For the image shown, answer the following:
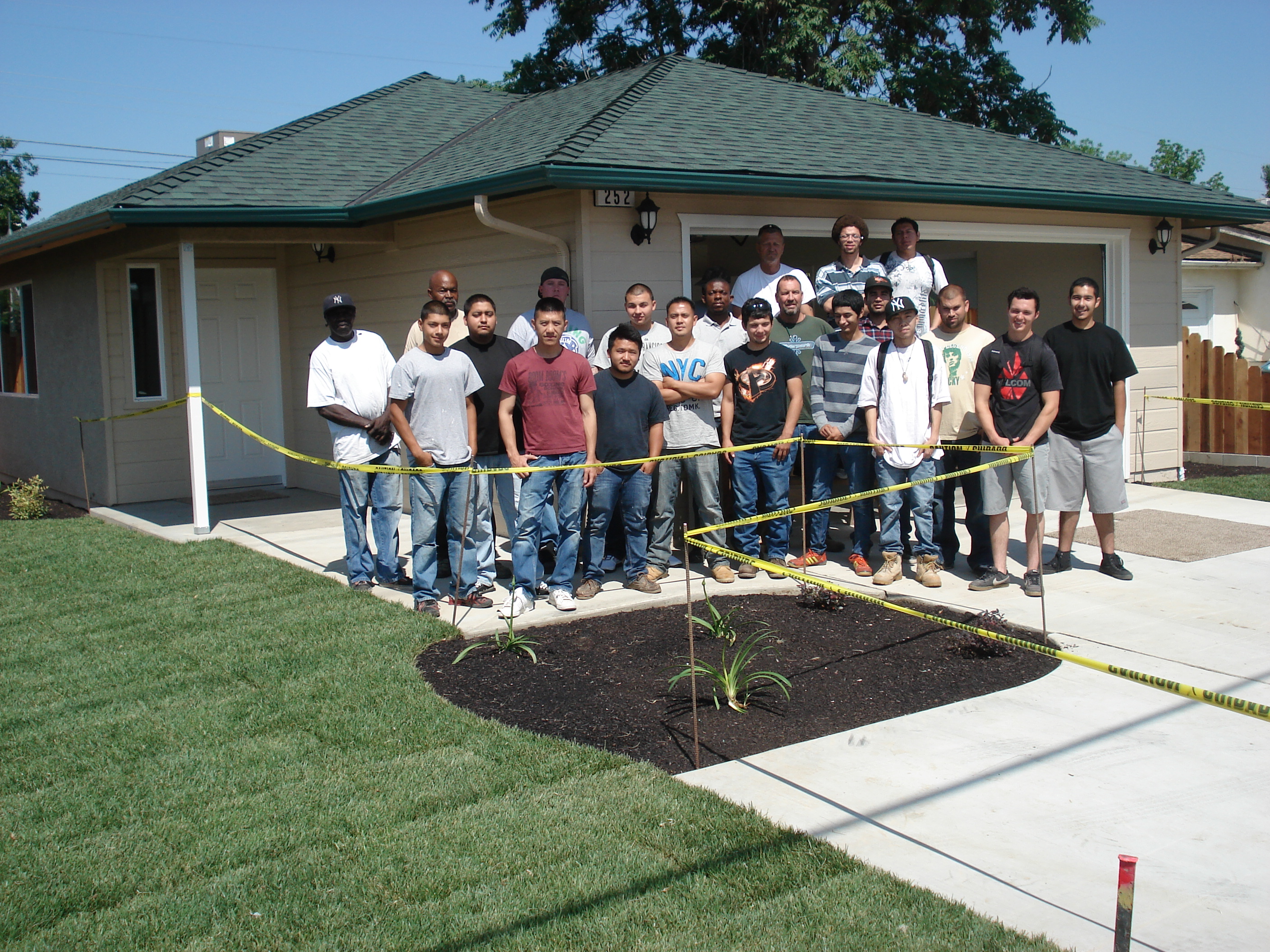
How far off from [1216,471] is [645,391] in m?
8.88

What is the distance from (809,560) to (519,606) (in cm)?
232

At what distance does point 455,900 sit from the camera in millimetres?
3549

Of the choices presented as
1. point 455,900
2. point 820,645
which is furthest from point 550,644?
point 455,900

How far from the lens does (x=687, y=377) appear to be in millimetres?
7566

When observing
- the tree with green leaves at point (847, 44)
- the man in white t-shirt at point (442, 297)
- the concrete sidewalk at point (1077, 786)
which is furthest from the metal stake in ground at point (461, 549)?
the tree with green leaves at point (847, 44)

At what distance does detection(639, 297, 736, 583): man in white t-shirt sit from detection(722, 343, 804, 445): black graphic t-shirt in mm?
143

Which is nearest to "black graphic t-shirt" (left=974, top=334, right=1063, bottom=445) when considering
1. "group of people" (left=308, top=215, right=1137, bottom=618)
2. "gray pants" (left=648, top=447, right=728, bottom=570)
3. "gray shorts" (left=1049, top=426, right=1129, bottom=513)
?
"group of people" (left=308, top=215, right=1137, bottom=618)

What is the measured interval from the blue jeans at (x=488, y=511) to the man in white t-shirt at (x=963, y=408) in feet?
9.65

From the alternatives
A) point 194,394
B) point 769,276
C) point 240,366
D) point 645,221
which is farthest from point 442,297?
point 240,366

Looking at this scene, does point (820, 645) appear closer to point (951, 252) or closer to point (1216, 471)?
point (1216, 471)

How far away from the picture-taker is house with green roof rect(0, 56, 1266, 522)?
8.80 m

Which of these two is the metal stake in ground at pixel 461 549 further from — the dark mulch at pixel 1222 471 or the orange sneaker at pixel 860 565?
the dark mulch at pixel 1222 471

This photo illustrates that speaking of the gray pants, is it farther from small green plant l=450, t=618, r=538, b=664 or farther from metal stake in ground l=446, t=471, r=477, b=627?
small green plant l=450, t=618, r=538, b=664

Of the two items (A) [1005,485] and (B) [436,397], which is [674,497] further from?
(A) [1005,485]
